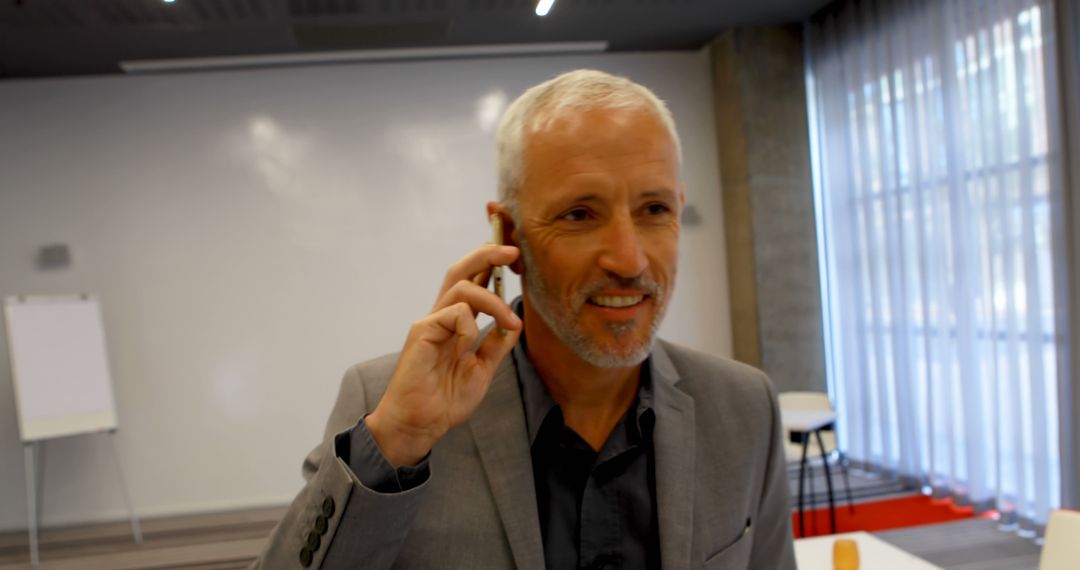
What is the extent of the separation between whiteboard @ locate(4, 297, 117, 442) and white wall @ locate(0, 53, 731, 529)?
551 mm

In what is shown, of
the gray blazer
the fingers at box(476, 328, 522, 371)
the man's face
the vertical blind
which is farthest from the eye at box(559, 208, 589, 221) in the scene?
the vertical blind

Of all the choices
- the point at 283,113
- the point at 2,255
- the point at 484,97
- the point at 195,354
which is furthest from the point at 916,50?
the point at 2,255

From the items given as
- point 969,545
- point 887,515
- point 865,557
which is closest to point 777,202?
point 887,515

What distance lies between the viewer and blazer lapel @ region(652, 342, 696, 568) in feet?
4.29

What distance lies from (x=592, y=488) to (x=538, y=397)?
0.18m

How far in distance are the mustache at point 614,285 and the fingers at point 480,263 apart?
0.44 ft

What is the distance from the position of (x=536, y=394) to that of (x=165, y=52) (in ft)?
20.3

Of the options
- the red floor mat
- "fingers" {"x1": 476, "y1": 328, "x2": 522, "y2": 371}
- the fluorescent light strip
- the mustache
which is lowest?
the red floor mat

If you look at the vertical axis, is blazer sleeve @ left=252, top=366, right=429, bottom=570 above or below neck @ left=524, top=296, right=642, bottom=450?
below

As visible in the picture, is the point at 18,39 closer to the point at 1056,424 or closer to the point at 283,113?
the point at 283,113

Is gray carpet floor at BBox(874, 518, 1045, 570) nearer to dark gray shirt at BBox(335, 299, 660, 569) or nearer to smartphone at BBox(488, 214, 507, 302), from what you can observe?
dark gray shirt at BBox(335, 299, 660, 569)

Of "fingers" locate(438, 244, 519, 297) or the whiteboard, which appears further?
the whiteboard

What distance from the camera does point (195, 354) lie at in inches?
270

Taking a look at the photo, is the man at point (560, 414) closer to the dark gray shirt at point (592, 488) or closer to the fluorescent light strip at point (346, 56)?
the dark gray shirt at point (592, 488)
